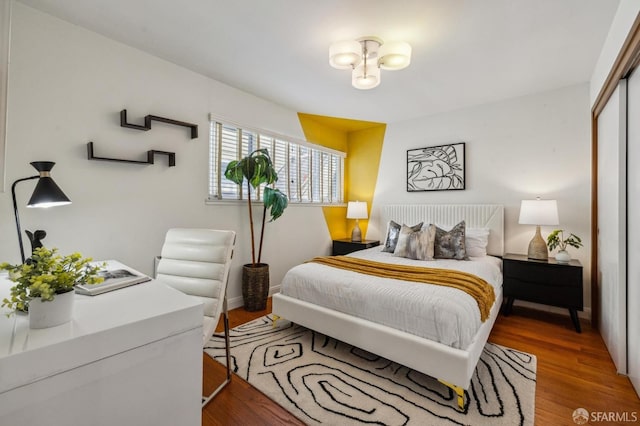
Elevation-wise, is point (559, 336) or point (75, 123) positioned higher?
point (75, 123)

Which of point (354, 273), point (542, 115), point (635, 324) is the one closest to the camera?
point (635, 324)

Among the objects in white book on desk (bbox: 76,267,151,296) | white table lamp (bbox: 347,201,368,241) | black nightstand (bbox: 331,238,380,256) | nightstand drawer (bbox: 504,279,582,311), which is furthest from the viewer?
white table lamp (bbox: 347,201,368,241)

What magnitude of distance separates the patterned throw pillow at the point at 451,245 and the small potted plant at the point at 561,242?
834 mm

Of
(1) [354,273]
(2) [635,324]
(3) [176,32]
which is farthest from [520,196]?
(3) [176,32]

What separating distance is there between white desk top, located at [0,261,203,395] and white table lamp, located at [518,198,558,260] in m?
3.27

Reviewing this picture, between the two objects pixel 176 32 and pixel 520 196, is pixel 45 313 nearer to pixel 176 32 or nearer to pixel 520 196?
pixel 176 32

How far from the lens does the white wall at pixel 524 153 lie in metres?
3.08

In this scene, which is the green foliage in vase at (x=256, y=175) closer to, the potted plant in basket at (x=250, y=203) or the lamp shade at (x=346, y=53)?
the potted plant in basket at (x=250, y=203)

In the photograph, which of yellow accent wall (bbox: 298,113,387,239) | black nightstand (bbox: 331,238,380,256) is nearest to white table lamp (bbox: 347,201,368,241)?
black nightstand (bbox: 331,238,380,256)

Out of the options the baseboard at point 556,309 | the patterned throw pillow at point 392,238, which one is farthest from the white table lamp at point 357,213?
the baseboard at point 556,309

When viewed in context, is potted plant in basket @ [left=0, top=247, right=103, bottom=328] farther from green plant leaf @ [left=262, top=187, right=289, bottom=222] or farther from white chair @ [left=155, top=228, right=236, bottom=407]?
green plant leaf @ [left=262, top=187, right=289, bottom=222]

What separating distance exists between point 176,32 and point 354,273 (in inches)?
95.0

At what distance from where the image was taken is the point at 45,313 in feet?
2.91

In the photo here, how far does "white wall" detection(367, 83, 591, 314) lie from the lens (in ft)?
10.1
